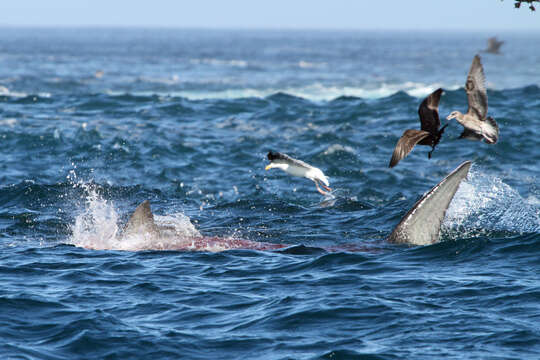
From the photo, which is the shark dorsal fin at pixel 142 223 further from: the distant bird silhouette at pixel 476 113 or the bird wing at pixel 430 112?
the distant bird silhouette at pixel 476 113

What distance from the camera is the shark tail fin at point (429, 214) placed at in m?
11.0

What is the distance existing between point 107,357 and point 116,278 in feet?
9.52

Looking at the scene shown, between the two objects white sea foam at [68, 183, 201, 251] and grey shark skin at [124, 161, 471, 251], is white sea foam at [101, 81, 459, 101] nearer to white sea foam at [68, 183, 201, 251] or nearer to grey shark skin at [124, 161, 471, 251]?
white sea foam at [68, 183, 201, 251]

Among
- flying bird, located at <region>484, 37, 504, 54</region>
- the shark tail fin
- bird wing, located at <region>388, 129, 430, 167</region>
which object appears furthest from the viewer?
flying bird, located at <region>484, 37, 504, 54</region>

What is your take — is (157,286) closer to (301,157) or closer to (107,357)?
(107,357)

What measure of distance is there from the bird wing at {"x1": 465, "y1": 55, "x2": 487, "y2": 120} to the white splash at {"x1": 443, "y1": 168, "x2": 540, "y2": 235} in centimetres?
317

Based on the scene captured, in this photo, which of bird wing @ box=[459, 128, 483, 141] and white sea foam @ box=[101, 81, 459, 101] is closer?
bird wing @ box=[459, 128, 483, 141]

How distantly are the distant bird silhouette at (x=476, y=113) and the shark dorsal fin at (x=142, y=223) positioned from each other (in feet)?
17.3

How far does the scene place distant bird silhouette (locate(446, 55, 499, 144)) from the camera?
9.66 m

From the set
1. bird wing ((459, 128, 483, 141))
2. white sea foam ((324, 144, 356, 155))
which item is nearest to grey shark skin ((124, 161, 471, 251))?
bird wing ((459, 128, 483, 141))

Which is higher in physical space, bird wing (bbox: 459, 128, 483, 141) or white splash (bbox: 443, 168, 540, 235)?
bird wing (bbox: 459, 128, 483, 141)

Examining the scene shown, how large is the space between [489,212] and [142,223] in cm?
630

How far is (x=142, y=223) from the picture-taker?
41.3 ft

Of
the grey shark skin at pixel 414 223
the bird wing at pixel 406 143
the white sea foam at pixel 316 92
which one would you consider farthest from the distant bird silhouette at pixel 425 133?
the white sea foam at pixel 316 92
